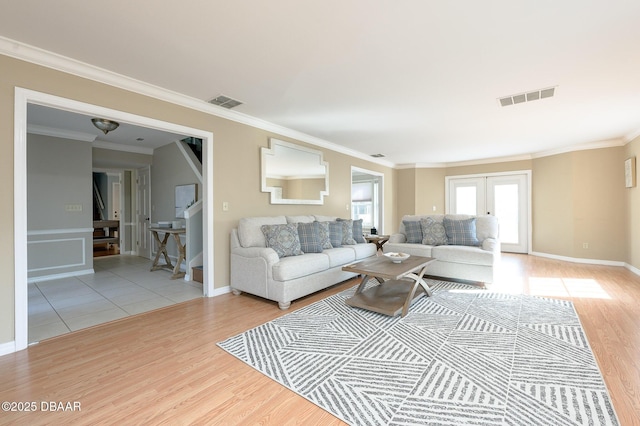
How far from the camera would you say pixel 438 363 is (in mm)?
2010

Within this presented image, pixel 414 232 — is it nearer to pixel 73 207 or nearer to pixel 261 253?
pixel 261 253

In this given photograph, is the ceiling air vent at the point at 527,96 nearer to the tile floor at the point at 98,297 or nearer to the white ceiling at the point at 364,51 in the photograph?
the white ceiling at the point at 364,51

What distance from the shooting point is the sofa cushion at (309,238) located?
3867 millimetres

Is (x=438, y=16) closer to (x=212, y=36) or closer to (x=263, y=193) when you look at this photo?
(x=212, y=36)

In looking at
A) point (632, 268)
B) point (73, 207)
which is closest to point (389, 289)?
point (632, 268)

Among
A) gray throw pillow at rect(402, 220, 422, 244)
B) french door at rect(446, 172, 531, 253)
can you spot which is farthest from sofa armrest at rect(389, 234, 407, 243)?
french door at rect(446, 172, 531, 253)

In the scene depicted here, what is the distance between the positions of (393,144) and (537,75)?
10.1ft

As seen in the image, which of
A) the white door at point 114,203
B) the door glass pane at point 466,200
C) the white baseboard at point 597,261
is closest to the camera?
the white baseboard at point 597,261

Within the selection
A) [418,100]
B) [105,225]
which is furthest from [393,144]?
[105,225]

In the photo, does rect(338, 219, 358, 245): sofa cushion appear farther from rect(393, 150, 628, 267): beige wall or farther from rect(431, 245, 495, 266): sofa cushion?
rect(393, 150, 628, 267): beige wall

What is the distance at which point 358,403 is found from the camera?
1.61 meters

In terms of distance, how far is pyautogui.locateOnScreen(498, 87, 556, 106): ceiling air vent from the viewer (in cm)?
320

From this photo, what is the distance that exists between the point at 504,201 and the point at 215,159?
7.10m

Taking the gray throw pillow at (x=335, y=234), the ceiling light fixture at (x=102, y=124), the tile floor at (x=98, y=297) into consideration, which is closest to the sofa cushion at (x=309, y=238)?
the gray throw pillow at (x=335, y=234)
